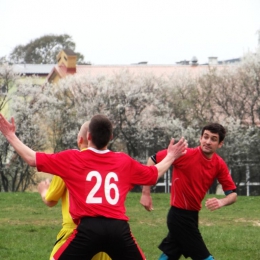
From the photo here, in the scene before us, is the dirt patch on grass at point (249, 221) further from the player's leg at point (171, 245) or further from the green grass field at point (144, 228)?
the player's leg at point (171, 245)

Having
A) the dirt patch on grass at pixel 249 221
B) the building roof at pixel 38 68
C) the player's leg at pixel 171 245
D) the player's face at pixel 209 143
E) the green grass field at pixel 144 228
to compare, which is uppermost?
the building roof at pixel 38 68

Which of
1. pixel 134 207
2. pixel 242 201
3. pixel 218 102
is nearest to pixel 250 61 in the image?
pixel 218 102

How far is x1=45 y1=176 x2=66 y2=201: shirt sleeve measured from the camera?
668cm

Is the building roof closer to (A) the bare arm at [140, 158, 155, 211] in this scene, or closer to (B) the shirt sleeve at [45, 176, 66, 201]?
(A) the bare arm at [140, 158, 155, 211]

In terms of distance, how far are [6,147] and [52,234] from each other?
1244 inches

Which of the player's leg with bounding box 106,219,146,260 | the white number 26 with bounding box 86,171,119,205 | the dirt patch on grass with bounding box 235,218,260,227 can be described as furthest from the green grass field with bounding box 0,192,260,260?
the white number 26 with bounding box 86,171,119,205

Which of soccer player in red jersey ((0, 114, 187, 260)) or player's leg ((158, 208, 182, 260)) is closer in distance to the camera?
soccer player in red jersey ((0, 114, 187, 260))

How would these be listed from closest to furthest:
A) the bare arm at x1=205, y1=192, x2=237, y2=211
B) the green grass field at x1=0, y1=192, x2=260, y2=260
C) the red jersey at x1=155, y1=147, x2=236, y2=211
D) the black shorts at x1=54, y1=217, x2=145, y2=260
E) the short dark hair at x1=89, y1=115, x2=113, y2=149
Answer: the black shorts at x1=54, y1=217, x2=145, y2=260
the short dark hair at x1=89, y1=115, x2=113, y2=149
the bare arm at x1=205, y1=192, x2=237, y2=211
the red jersey at x1=155, y1=147, x2=236, y2=211
the green grass field at x1=0, y1=192, x2=260, y2=260

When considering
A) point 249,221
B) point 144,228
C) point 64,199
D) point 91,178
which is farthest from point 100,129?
point 249,221

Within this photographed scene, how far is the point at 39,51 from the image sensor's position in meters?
80.2

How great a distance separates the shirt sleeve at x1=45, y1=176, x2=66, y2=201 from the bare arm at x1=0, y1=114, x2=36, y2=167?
21.6 inches

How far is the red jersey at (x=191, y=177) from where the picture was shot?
823 cm

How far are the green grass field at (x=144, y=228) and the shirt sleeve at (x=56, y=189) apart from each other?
4.78 m

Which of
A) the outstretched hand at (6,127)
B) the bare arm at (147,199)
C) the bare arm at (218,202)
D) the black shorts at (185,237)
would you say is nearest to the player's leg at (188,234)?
the black shorts at (185,237)
